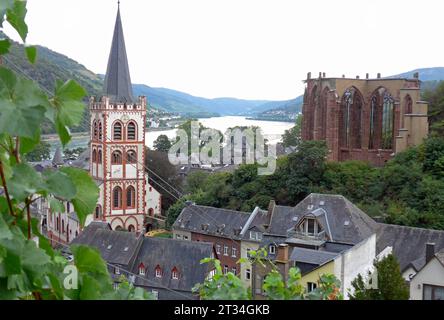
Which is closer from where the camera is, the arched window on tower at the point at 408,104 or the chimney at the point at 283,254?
the chimney at the point at 283,254

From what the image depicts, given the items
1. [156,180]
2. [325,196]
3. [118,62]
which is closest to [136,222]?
[156,180]

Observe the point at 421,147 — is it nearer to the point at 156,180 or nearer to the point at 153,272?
the point at 153,272

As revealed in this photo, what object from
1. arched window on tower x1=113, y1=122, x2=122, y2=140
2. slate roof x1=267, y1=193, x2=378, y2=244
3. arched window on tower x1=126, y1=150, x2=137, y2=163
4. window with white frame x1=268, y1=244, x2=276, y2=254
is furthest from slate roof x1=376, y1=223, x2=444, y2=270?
arched window on tower x1=113, y1=122, x2=122, y2=140

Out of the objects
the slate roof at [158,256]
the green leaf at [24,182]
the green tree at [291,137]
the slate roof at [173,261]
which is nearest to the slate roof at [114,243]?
the slate roof at [158,256]

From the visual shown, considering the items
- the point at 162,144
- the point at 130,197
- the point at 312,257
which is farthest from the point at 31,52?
the point at 162,144

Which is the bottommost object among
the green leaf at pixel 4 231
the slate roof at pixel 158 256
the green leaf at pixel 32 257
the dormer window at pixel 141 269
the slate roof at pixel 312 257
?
the dormer window at pixel 141 269

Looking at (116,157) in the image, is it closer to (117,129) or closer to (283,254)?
(117,129)

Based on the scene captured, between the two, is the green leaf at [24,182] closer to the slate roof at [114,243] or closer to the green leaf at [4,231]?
the green leaf at [4,231]

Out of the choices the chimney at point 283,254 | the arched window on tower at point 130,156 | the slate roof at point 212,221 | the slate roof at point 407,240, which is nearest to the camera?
the chimney at point 283,254
